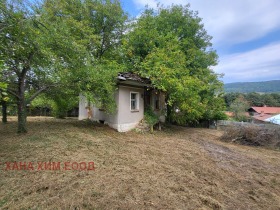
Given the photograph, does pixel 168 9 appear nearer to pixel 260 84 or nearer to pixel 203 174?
pixel 203 174

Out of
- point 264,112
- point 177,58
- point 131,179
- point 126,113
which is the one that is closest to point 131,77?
point 126,113

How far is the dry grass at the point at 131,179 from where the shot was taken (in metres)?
2.99

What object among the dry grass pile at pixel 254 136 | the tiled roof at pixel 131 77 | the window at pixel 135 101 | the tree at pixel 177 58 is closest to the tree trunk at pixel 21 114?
the tiled roof at pixel 131 77

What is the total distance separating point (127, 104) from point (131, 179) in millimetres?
5976

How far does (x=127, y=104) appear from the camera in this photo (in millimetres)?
9555

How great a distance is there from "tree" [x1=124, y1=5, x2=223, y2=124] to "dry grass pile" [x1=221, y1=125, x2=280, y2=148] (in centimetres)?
247

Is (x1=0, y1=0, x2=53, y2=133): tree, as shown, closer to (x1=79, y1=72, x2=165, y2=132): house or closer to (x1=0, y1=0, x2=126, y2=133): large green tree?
(x1=0, y1=0, x2=126, y2=133): large green tree

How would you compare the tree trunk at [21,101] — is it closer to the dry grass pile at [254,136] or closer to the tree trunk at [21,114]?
the tree trunk at [21,114]

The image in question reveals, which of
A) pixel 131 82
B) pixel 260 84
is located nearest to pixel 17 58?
pixel 131 82

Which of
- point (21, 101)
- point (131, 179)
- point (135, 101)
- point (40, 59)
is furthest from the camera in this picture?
point (135, 101)

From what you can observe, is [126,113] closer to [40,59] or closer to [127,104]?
[127,104]

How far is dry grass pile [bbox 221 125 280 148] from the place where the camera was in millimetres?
8477

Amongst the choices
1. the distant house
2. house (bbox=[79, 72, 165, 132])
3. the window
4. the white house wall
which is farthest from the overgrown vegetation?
the distant house

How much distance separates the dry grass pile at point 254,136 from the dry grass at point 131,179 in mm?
2476
